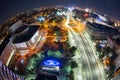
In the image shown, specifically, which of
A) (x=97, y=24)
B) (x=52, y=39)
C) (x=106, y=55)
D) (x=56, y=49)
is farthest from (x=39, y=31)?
(x=106, y=55)

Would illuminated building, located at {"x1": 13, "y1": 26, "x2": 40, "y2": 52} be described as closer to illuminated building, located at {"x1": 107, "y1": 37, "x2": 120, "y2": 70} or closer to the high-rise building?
illuminated building, located at {"x1": 107, "y1": 37, "x2": 120, "y2": 70}

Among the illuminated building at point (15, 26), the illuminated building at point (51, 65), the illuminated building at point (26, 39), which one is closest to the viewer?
the illuminated building at point (51, 65)

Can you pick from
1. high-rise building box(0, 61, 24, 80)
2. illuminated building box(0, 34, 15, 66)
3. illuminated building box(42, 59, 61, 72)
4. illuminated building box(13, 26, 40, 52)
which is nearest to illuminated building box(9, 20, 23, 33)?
illuminated building box(13, 26, 40, 52)

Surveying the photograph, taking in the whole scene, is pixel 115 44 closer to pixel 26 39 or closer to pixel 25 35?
pixel 26 39

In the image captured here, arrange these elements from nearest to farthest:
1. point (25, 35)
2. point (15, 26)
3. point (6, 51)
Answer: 1. point (6, 51)
2. point (25, 35)
3. point (15, 26)

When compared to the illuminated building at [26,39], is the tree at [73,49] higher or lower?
lower

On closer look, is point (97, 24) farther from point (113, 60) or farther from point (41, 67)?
point (41, 67)

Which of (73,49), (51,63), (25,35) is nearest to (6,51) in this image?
(25,35)

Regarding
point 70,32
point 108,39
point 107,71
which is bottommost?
point 107,71

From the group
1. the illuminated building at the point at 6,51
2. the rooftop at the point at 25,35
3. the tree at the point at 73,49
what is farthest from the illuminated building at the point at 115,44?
the illuminated building at the point at 6,51

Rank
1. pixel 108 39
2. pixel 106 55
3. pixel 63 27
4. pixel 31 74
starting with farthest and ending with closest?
pixel 63 27
pixel 108 39
pixel 106 55
pixel 31 74

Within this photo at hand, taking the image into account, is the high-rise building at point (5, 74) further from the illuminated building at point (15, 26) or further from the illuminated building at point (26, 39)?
the illuminated building at point (15, 26)
